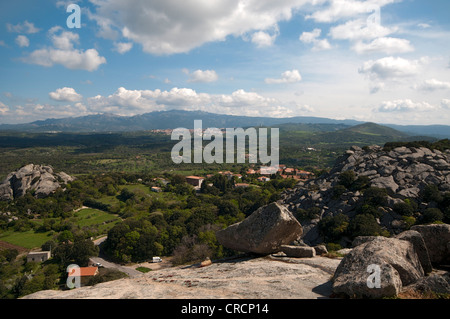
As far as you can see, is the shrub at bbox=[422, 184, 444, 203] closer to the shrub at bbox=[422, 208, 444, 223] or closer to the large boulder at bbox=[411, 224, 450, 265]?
the shrub at bbox=[422, 208, 444, 223]

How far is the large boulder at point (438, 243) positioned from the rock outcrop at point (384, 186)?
19.9 m

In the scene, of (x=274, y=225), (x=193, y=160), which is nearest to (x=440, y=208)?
(x=274, y=225)

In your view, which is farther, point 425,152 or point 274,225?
point 425,152

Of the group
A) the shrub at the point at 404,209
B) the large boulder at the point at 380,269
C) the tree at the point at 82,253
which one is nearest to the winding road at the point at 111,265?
the tree at the point at 82,253

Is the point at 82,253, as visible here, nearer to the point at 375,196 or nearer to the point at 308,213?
the point at 308,213

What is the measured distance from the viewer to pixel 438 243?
8484 millimetres

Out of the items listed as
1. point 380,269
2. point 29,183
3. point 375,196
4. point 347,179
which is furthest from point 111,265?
point 29,183

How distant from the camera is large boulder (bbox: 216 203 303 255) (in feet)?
35.1

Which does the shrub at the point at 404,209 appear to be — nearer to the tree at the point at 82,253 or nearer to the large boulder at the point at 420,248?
the large boulder at the point at 420,248

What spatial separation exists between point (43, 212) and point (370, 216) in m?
70.6

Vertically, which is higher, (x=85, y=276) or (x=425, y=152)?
(x=425, y=152)

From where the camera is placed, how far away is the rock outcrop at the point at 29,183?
2795 inches
